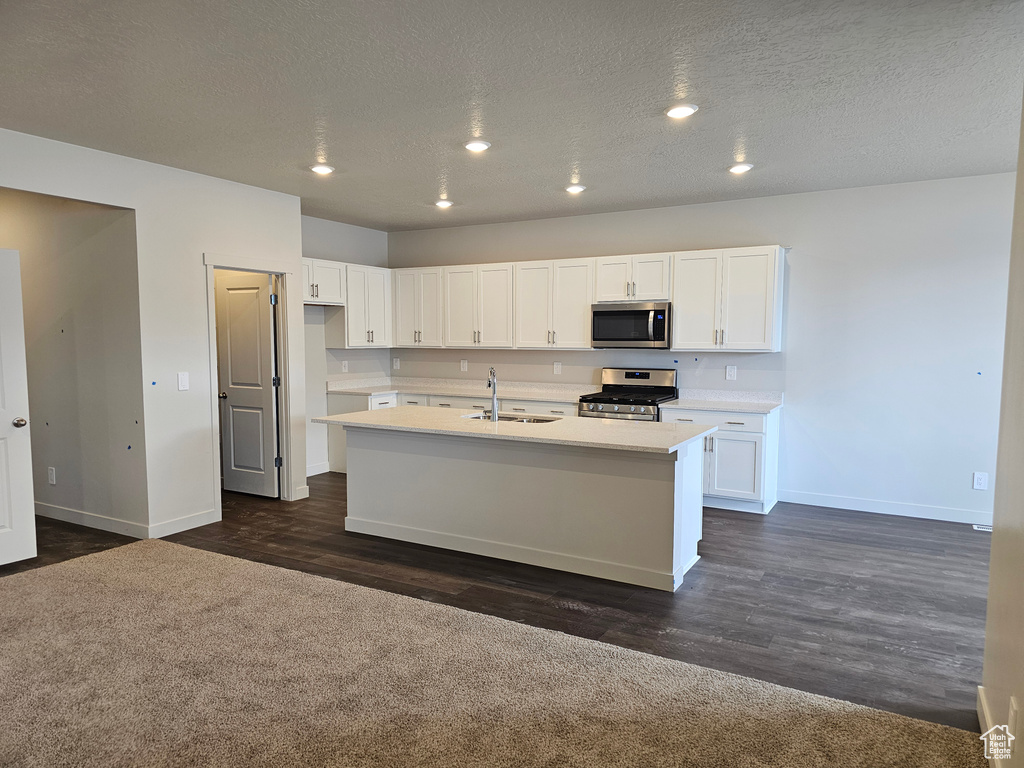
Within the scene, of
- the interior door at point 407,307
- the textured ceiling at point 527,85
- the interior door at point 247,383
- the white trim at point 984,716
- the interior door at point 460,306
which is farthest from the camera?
the interior door at point 407,307

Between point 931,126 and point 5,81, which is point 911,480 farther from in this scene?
point 5,81

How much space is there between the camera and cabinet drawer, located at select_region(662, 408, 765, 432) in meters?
5.21

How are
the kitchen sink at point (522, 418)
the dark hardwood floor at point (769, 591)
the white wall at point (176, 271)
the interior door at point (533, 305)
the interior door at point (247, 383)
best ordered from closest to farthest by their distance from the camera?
1. the dark hardwood floor at point (769, 591)
2. the white wall at point (176, 271)
3. the kitchen sink at point (522, 418)
4. the interior door at point (247, 383)
5. the interior door at point (533, 305)

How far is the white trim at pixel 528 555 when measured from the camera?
3742 millimetres

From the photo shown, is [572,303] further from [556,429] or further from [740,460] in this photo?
[556,429]

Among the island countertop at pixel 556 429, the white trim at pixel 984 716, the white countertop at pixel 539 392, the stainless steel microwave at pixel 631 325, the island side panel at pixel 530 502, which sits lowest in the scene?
the white trim at pixel 984 716

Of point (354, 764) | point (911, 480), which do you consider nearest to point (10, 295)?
point (354, 764)

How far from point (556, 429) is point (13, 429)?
338cm

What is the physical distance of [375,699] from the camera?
256 centimetres

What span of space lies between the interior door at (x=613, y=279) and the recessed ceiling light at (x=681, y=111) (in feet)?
7.96

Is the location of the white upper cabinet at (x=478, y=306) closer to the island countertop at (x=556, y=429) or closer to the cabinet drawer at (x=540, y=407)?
the cabinet drawer at (x=540, y=407)

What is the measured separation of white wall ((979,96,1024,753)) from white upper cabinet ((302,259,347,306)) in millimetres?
5081

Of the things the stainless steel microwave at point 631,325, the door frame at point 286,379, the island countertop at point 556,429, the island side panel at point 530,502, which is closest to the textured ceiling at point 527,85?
the door frame at point 286,379

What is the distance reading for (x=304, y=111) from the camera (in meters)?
3.40
